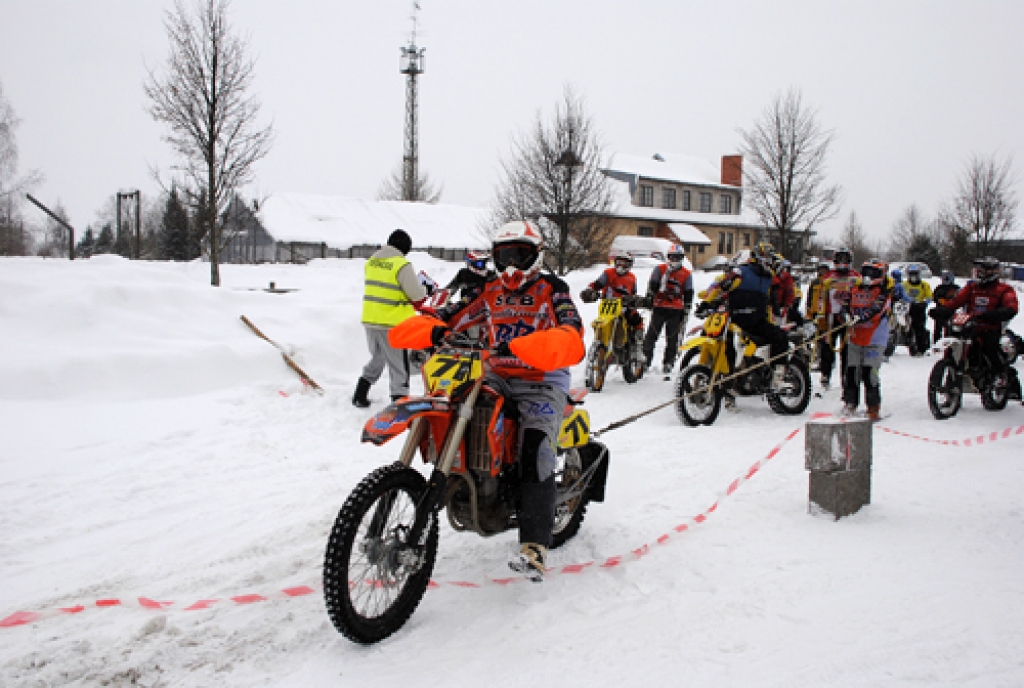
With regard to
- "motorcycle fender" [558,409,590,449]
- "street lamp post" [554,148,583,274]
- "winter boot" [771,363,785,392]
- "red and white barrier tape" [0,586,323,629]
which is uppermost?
"street lamp post" [554,148,583,274]

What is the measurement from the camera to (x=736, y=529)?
5.08 m

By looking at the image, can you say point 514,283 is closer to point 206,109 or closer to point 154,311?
point 154,311

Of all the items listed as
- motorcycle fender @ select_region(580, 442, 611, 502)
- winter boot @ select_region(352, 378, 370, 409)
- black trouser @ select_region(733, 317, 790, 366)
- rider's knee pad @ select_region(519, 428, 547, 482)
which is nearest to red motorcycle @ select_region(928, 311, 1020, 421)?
black trouser @ select_region(733, 317, 790, 366)

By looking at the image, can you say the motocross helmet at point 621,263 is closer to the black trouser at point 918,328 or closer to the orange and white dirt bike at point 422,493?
the orange and white dirt bike at point 422,493

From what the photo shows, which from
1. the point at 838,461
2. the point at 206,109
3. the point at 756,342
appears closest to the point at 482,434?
the point at 838,461

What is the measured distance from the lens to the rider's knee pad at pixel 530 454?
3.97m

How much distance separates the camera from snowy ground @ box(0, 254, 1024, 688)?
3283mm

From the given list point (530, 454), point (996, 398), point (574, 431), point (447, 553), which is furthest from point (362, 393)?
point (996, 398)

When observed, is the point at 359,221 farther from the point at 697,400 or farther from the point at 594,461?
the point at 594,461

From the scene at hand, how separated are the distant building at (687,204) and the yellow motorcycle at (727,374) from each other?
48730 mm

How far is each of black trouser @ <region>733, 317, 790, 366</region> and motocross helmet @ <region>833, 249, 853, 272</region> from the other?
97.9 inches

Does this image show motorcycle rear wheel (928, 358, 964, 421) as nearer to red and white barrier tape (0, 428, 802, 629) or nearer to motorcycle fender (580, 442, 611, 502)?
red and white barrier tape (0, 428, 802, 629)

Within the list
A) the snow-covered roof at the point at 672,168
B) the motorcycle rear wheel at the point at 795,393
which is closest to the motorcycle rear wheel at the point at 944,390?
the motorcycle rear wheel at the point at 795,393

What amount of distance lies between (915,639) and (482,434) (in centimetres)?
234
